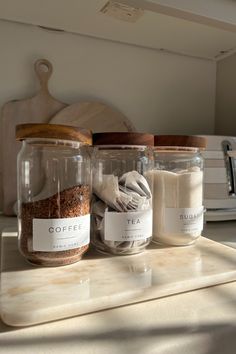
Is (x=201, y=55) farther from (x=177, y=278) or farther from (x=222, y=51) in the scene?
(x=177, y=278)

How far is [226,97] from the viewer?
37.0 inches

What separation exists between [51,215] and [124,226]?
0.11m

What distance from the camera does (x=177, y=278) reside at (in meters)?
0.37

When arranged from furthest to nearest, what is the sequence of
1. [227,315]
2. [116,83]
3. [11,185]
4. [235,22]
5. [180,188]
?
[116,83] < [11,185] < [235,22] < [180,188] < [227,315]

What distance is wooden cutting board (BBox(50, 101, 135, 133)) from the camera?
0.77 meters

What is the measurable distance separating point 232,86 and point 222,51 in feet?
0.36

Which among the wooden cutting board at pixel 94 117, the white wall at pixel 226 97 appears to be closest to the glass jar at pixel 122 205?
the wooden cutting board at pixel 94 117

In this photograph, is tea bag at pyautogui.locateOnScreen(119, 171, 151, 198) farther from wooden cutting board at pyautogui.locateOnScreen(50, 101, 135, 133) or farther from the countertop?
wooden cutting board at pyautogui.locateOnScreen(50, 101, 135, 133)

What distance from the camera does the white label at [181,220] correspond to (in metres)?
0.49

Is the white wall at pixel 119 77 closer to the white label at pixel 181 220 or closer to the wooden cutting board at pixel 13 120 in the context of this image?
the wooden cutting board at pixel 13 120

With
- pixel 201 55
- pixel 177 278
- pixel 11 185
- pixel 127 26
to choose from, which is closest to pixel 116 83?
pixel 127 26

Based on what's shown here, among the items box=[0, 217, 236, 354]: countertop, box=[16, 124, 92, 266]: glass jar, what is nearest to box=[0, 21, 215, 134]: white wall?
box=[16, 124, 92, 266]: glass jar

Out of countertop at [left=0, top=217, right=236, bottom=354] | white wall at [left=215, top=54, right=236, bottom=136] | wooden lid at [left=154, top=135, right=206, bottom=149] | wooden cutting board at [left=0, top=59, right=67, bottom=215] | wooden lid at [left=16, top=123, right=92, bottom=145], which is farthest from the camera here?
white wall at [left=215, top=54, right=236, bottom=136]

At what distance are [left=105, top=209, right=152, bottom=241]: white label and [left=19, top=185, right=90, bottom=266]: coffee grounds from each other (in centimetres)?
4
